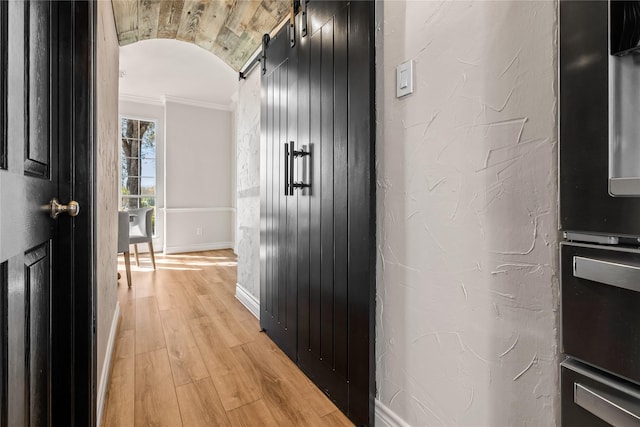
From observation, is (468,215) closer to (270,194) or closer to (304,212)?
(304,212)

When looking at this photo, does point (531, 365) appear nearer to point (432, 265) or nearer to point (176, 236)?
point (432, 265)

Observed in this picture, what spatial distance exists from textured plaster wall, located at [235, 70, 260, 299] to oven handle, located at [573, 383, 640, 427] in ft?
7.01

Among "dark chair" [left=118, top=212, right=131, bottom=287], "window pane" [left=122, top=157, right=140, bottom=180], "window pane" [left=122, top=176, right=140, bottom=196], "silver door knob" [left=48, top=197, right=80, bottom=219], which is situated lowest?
"dark chair" [left=118, top=212, right=131, bottom=287]

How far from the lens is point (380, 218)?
1199mm

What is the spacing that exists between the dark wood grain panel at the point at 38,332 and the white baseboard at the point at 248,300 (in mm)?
1582

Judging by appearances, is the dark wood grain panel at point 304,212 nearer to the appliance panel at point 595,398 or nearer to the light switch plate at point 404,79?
the light switch plate at point 404,79

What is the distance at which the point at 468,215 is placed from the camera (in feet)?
2.95

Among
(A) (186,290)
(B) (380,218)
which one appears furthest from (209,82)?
(B) (380,218)

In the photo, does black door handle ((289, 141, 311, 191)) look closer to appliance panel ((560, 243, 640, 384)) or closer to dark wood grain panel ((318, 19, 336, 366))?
dark wood grain panel ((318, 19, 336, 366))

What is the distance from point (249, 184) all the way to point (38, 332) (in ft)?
6.62

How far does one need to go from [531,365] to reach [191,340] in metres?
1.93

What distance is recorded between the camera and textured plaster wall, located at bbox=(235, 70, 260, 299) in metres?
2.52

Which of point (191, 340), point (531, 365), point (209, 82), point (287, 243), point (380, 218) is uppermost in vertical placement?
point (209, 82)

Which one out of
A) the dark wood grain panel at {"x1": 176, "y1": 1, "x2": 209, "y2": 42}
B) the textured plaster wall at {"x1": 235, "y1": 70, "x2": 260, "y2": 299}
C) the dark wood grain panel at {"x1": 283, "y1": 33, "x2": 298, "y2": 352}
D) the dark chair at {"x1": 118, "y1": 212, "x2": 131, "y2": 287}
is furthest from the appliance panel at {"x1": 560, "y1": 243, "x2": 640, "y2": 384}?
the dark chair at {"x1": 118, "y1": 212, "x2": 131, "y2": 287}
